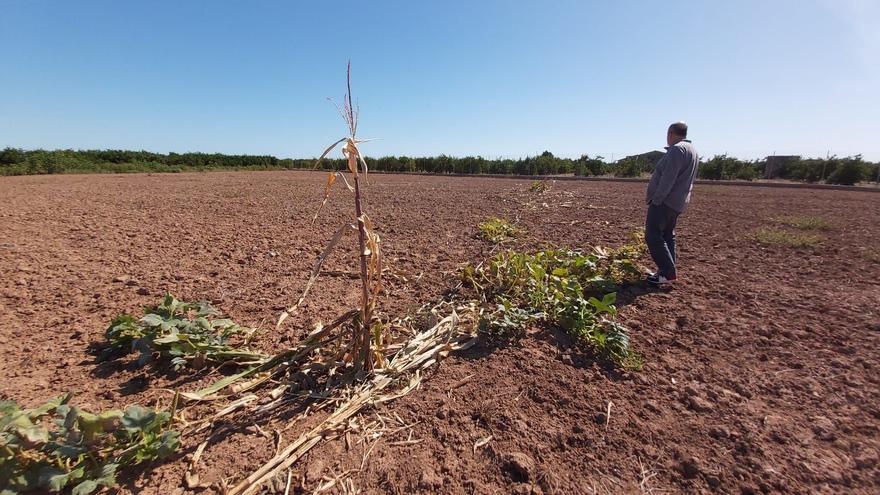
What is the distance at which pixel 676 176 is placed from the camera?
12.1ft

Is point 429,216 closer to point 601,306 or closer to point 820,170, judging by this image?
point 601,306

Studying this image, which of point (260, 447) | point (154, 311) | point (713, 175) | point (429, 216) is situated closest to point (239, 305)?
point (154, 311)

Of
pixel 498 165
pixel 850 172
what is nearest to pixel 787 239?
pixel 850 172

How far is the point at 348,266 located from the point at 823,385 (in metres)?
4.25

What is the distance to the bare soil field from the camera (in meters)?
1.68

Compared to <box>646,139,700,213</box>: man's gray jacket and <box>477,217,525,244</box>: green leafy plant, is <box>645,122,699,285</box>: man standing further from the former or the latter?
<box>477,217,525,244</box>: green leafy plant

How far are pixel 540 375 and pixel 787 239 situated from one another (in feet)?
19.5

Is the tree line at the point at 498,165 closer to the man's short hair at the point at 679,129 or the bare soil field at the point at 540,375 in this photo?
the bare soil field at the point at 540,375

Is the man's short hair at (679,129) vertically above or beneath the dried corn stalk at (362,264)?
above

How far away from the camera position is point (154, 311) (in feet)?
8.96

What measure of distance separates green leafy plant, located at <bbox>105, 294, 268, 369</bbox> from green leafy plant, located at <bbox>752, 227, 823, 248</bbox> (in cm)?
717

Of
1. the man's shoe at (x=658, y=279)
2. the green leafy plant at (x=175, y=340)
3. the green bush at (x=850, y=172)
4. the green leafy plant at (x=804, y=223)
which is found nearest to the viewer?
the green leafy plant at (x=175, y=340)

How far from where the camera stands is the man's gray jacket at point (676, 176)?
12.1 ft

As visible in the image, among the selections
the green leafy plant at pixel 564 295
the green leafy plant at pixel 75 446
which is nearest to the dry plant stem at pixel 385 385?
the green leafy plant at pixel 564 295
